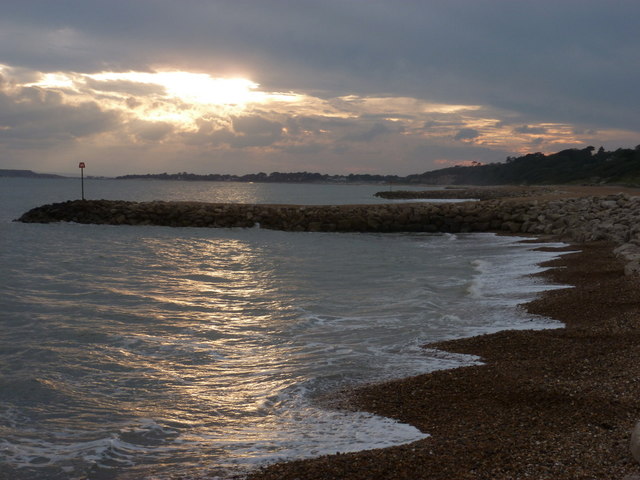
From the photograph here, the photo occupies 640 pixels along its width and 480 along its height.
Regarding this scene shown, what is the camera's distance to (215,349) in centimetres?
859

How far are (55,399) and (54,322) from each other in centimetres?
402

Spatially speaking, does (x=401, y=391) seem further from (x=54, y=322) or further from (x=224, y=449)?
(x=54, y=322)

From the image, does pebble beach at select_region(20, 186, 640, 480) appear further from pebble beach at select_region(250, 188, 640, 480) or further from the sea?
the sea

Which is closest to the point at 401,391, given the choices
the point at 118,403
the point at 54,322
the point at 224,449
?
the point at 224,449

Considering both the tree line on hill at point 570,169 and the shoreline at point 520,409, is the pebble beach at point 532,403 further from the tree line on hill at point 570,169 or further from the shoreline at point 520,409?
the tree line on hill at point 570,169

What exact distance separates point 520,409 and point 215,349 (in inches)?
184

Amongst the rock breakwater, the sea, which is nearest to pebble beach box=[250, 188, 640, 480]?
the sea

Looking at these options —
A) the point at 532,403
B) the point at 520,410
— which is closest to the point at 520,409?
the point at 520,410

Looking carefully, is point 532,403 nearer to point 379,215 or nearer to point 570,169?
point 379,215

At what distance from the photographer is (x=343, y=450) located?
16.0ft

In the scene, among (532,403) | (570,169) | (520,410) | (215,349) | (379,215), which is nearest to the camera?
(520,410)

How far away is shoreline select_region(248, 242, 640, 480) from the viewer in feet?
13.6

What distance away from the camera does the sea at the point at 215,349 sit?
5191mm

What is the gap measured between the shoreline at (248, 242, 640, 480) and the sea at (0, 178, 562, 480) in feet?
1.19
